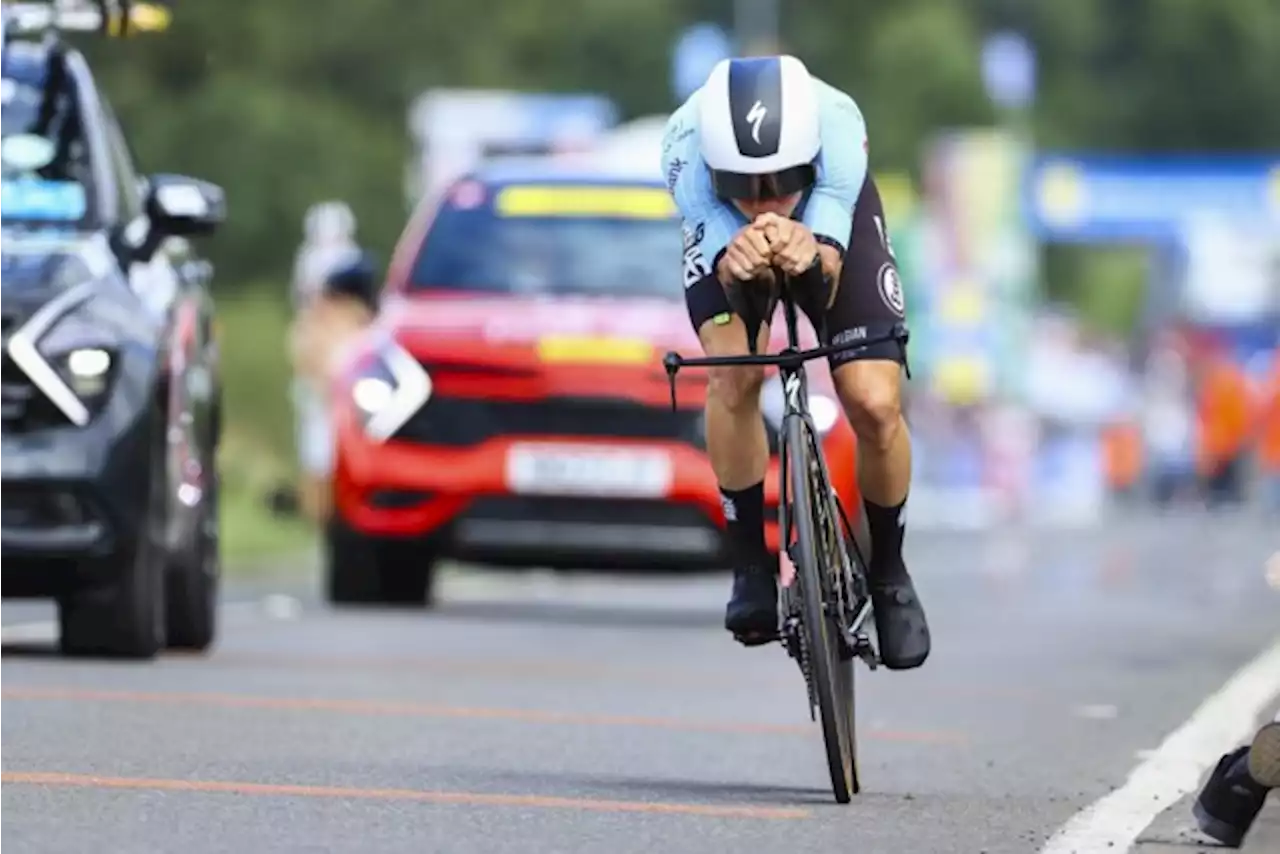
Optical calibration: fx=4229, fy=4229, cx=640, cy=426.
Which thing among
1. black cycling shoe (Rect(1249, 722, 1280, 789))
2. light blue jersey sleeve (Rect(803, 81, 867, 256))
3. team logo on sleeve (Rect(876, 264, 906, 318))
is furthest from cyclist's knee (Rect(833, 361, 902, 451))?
black cycling shoe (Rect(1249, 722, 1280, 789))

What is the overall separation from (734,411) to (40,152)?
4.32 metres

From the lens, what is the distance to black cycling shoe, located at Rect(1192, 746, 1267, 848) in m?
7.79

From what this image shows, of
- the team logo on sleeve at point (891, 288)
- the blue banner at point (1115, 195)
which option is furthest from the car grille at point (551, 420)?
the blue banner at point (1115, 195)

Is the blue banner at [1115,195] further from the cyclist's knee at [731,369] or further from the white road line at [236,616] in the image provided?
the cyclist's knee at [731,369]

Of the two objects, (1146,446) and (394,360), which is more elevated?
(394,360)

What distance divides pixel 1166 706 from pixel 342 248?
12.9m

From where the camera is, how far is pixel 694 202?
30.3 feet

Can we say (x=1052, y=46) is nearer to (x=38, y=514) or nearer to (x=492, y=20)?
(x=492, y=20)

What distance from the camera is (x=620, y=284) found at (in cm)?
1759

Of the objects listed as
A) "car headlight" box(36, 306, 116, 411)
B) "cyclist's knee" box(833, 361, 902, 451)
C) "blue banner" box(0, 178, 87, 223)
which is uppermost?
"blue banner" box(0, 178, 87, 223)

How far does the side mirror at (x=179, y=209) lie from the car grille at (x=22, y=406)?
0.84 metres

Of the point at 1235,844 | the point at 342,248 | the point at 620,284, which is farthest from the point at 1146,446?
the point at 1235,844

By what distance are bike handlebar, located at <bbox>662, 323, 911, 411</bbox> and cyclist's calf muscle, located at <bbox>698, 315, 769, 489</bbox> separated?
9 centimetres

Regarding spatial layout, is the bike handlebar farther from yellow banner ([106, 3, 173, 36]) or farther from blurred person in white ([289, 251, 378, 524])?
blurred person in white ([289, 251, 378, 524])
